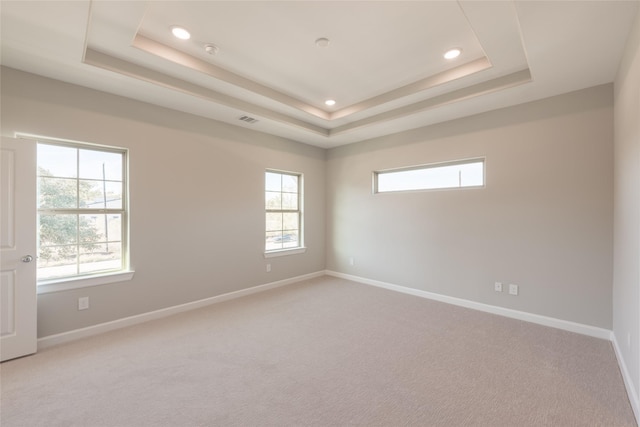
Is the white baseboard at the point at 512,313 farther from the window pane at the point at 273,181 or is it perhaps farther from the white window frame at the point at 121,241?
the white window frame at the point at 121,241

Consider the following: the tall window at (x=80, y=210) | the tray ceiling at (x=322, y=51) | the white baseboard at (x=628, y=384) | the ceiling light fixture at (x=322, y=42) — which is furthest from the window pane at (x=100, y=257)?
the white baseboard at (x=628, y=384)

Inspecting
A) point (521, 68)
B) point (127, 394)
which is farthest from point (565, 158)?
point (127, 394)

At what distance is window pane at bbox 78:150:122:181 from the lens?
3.03m

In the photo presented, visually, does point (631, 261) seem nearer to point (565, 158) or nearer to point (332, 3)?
point (565, 158)

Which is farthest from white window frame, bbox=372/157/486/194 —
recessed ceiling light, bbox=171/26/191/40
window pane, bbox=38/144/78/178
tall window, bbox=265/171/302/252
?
window pane, bbox=38/144/78/178

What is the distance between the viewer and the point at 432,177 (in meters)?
4.29

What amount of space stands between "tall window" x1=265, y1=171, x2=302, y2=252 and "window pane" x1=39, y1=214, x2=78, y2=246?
8.13 feet

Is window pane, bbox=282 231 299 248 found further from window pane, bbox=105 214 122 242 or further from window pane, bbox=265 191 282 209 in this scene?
window pane, bbox=105 214 122 242

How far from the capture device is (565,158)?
3127mm

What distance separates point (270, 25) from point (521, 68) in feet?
8.29

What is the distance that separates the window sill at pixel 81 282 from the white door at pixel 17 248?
0.50ft

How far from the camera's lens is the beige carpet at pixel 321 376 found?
5.99 feet

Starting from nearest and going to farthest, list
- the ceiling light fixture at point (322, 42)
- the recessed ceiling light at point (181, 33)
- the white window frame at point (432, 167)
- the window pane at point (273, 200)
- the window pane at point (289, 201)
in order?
the recessed ceiling light at point (181, 33)
the ceiling light fixture at point (322, 42)
the white window frame at point (432, 167)
the window pane at point (273, 200)
the window pane at point (289, 201)

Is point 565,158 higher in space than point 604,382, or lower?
higher
